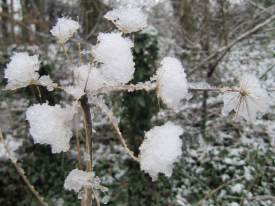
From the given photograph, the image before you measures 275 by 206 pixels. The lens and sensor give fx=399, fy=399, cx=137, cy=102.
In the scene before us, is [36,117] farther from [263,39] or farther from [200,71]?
[263,39]

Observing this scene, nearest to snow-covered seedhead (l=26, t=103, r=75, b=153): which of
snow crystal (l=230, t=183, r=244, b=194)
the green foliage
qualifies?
the green foliage

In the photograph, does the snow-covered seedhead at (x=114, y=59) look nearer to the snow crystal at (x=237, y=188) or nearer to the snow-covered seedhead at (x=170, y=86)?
the snow-covered seedhead at (x=170, y=86)

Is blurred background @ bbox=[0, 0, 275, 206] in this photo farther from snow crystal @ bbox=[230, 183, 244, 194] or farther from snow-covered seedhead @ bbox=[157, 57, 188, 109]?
snow-covered seedhead @ bbox=[157, 57, 188, 109]

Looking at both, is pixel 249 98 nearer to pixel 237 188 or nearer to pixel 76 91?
pixel 76 91

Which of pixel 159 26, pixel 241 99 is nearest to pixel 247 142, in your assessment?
pixel 159 26

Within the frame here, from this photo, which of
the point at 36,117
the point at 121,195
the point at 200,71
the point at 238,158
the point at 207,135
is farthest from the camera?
the point at 200,71

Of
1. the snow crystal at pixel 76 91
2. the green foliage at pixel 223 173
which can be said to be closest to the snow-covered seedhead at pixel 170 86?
the snow crystal at pixel 76 91
